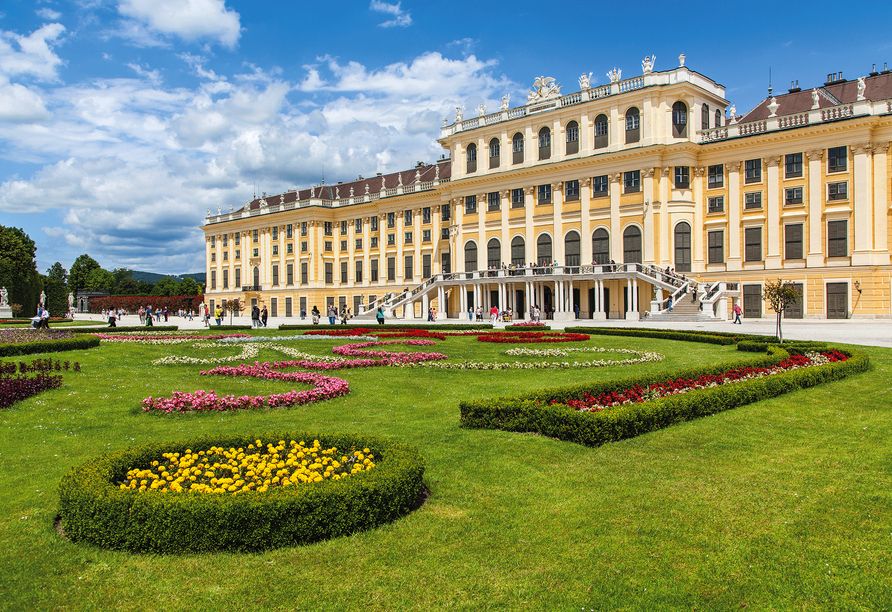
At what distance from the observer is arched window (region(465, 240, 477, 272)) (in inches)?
2499

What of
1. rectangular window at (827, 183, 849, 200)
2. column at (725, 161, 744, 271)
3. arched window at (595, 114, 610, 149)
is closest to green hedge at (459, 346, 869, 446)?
rectangular window at (827, 183, 849, 200)

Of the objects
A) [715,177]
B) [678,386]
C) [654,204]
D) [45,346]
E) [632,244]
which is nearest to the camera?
[678,386]

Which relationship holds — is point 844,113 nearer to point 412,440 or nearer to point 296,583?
point 412,440

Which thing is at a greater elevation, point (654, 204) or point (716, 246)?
point (654, 204)

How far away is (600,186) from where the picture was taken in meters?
54.5

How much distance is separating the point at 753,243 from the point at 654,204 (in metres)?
8.28

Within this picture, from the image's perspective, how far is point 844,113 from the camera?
43969mm

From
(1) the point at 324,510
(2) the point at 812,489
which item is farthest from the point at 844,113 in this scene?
(1) the point at 324,510

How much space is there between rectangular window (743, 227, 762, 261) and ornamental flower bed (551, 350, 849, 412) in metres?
34.0

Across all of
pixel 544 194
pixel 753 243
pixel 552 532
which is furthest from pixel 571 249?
pixel 552 532

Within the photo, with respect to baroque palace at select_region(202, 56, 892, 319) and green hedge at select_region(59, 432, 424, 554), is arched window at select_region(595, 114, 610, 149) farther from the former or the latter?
green hedge at select_region(59, 432, 424, 554)

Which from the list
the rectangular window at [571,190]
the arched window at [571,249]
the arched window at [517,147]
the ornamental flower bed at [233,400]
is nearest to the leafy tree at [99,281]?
the arched window at [517,147]

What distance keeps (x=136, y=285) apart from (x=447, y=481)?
495ft

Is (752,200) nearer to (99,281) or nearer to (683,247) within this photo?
(683,247)
